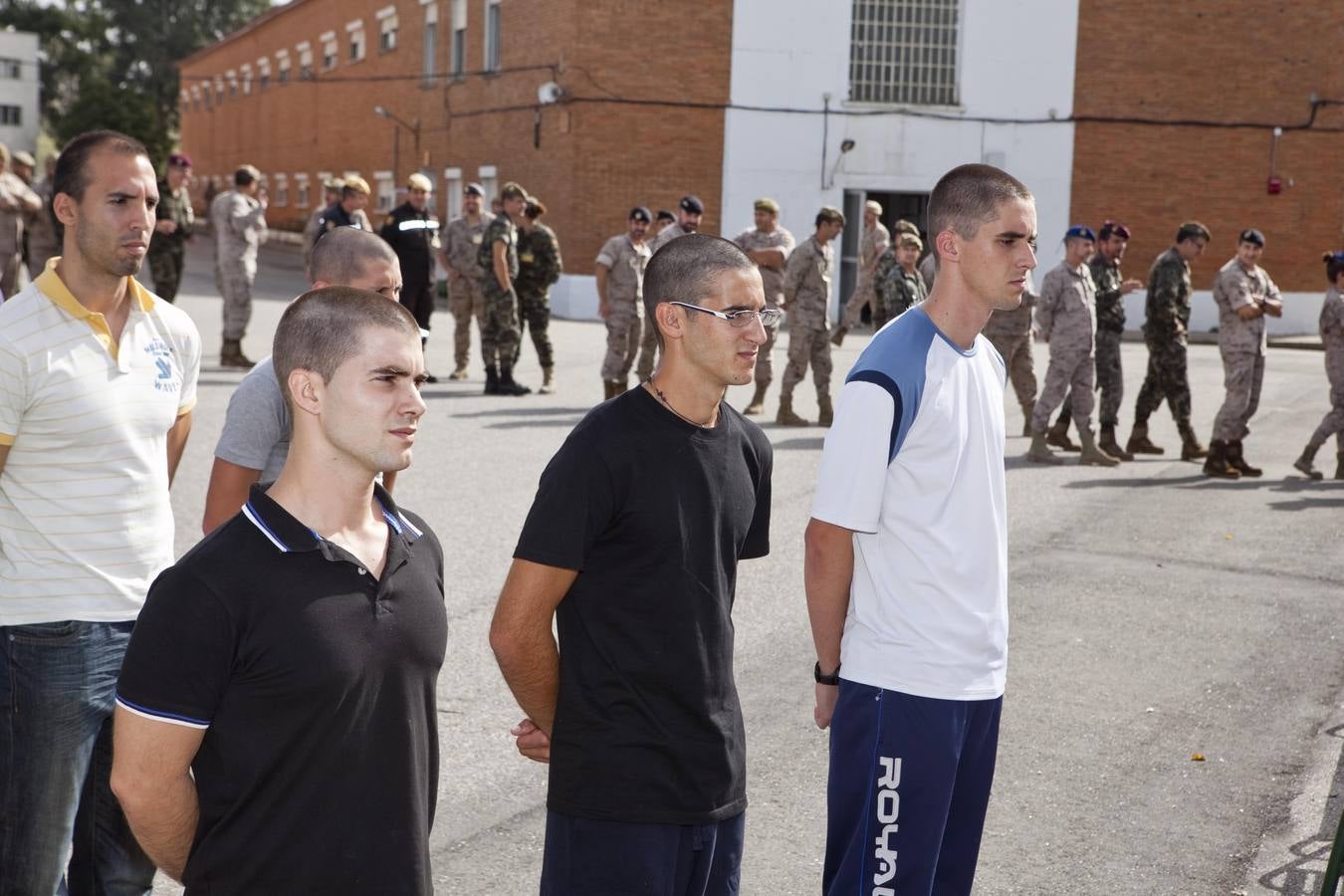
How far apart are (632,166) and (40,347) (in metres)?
26.8

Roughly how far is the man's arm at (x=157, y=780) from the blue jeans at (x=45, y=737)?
111 centimetres

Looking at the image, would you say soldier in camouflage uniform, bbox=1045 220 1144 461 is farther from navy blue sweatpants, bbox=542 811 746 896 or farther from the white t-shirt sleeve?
navy blue sweatpants, bbox=542 811 746 896

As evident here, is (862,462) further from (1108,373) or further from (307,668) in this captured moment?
(1108,373)

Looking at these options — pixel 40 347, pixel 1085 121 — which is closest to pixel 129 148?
pixel 40 347

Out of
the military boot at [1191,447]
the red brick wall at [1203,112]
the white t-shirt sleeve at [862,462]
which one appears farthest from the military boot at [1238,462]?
the red brick wall at [1203,112]

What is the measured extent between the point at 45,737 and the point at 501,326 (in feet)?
41.4

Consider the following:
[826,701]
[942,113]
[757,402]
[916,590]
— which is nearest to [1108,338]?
[757,402]

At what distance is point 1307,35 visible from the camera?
30.8m

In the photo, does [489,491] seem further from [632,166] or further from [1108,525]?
[632,166]

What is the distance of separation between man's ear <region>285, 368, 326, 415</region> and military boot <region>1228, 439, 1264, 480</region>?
37.6 feet

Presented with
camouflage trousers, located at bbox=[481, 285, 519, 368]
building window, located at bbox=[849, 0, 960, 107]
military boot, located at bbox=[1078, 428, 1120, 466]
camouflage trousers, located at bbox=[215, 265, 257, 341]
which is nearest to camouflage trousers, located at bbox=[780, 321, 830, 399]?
military boot, located at bbox=[1078, 428, 1120, 466]

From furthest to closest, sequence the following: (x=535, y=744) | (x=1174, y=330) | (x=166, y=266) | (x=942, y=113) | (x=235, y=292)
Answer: (x=942, y=113) < (x=166, y=266) < (x=235, y=292) < (x=1174, y=330) < (x=535, y=744)

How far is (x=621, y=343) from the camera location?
15.7 m

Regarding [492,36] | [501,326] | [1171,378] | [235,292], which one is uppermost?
[492,36]
